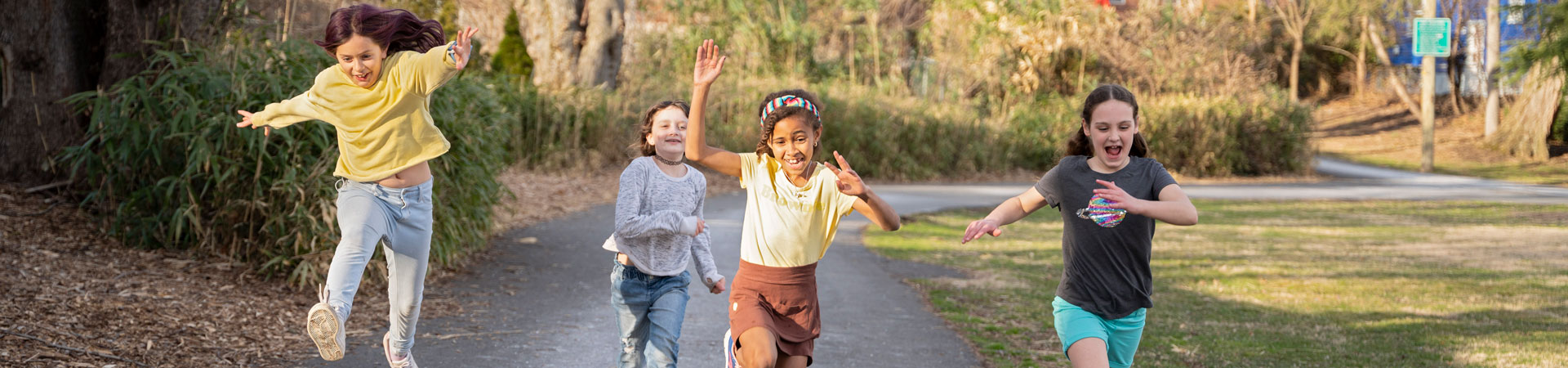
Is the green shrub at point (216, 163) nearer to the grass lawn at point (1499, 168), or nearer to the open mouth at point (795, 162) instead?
the open mouth at point (795, 162)

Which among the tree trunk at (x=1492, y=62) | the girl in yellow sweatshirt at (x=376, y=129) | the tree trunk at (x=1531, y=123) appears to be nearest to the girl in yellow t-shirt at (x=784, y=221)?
the girl in yellow sweatshirt at (x=376, y=129)

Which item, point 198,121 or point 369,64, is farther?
point 198,121

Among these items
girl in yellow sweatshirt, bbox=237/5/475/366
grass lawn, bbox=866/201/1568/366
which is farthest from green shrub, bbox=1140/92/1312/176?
girl in yellow sweatshirt, bbox=237/5/475/366

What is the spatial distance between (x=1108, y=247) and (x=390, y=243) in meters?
2.68

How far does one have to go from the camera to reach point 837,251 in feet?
38.5

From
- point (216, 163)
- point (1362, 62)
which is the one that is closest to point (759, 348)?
point (216, 163)

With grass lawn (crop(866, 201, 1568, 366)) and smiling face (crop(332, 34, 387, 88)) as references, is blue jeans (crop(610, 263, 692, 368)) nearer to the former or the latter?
smiling face (crop(332, 34, 387, 88))

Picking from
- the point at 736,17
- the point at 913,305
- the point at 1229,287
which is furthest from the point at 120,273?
the point at 736,17

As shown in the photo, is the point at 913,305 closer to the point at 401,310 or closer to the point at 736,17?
the point at 401,310

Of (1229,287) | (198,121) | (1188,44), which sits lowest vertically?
(1229,287)

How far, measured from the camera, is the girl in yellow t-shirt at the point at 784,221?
408 cm

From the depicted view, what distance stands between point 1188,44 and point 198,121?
24436mm

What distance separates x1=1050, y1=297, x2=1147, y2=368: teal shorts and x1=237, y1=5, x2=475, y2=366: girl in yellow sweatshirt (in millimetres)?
2280

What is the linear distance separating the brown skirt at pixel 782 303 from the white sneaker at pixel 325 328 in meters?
1.43
